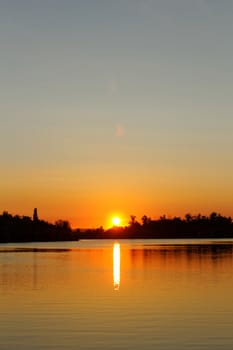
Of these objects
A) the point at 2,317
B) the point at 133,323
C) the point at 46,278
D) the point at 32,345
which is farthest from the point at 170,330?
the point at 46,278

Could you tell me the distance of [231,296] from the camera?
5106 cm

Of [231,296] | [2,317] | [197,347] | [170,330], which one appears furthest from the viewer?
[231,296]

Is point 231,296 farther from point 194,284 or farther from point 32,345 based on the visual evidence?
point 32,345

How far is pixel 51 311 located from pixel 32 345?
11878 millimetres

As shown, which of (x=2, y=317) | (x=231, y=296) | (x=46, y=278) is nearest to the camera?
(x=2, y=317)

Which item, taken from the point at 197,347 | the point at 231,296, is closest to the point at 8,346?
the point at 197,347

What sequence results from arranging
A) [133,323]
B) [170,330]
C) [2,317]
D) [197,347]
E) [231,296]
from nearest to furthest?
1. [197,347]
2. [170,330]
3. [133,323]
4. [2,317]
5. [231,296]

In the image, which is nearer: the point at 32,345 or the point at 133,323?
the point at 32,345

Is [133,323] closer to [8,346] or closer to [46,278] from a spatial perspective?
[8,346]

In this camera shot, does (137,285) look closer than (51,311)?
No

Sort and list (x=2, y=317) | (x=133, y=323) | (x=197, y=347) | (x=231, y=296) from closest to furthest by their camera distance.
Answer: (x=197, y=347) → (x=133, y=323) → (x=2, y=317) → (x=231, y=296)

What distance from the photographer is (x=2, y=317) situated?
1602 inches

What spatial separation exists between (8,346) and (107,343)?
4.78 meters

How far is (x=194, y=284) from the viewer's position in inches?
2432
